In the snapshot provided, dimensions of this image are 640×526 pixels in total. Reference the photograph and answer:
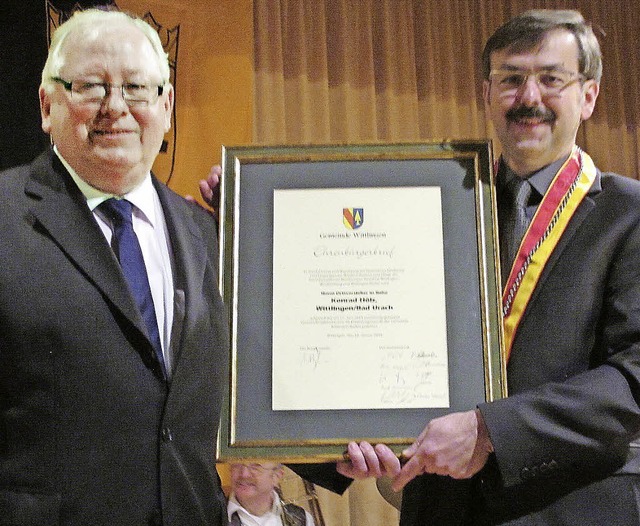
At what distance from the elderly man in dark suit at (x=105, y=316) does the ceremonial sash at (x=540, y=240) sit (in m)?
0.61

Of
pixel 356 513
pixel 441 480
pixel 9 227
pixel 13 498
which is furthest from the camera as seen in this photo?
pixel 356 513

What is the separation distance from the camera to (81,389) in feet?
4.90

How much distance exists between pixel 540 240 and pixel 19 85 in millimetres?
2363

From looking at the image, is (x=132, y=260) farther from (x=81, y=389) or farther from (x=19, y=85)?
(x=19, y=85)

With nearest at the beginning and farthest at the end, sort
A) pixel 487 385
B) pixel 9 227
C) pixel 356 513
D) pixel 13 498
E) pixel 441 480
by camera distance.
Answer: pixel 13 498
pixel 9 227
pixel 487 385
pixel 441 480
pixel 356 513

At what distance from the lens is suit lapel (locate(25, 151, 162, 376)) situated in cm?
154

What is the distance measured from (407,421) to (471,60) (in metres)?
3.10

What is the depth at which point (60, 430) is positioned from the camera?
1.48 metres

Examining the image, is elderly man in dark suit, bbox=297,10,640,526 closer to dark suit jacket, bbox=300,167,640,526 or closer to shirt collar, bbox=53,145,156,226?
dark suit jacket, bbox=300,167,640,526

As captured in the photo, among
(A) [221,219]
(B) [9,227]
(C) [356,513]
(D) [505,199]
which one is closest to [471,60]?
(C) [356,513]

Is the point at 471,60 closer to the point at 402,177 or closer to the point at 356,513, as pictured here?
the point at 356,513

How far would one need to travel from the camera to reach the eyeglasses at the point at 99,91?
166 centimetres

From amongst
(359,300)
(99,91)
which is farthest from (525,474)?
(99,91)

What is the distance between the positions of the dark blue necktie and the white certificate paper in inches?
11.7
